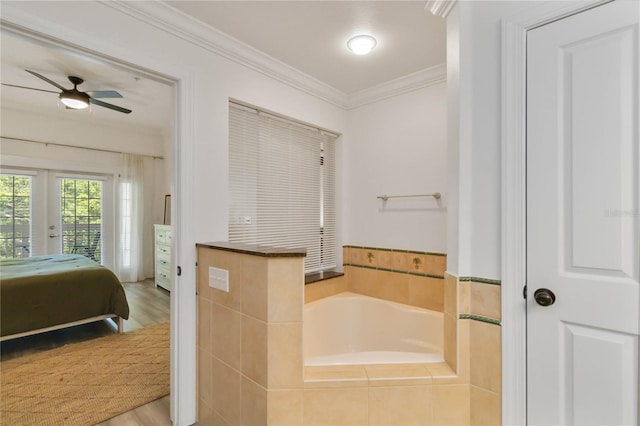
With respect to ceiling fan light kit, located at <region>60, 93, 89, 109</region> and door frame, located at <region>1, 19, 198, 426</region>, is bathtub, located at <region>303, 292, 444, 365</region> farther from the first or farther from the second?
ceiling fan light kit, located at <region>60, 93, 89, 109</region>

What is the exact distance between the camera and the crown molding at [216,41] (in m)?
1.58

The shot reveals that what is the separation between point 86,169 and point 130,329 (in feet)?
9.29

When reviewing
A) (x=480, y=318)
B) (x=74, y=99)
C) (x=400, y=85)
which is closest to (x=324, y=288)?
(x=480, y=318)

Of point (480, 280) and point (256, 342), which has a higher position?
point (480, 280)

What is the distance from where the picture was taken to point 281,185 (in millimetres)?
2545

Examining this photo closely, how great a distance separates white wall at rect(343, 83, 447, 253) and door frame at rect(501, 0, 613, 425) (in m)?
1.03

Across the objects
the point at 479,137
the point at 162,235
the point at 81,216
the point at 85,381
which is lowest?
the point at 85,381

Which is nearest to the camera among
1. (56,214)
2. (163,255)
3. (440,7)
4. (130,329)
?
(440,7)

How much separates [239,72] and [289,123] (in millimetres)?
621

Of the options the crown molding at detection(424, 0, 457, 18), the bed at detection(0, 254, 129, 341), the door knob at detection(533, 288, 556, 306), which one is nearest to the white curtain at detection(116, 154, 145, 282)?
the bed at detection(0, 254, 129, 341)

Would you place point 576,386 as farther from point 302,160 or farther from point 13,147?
point 13,147

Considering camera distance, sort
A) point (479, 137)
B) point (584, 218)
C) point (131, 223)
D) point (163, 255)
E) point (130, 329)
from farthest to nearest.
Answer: point (131, 223) → point (163, 255) → point (130, 329) → point (479, 137) → point (584, 218)

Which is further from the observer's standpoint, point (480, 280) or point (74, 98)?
point (74, 98)

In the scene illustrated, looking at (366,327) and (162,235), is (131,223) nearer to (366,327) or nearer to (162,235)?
(162,235)
